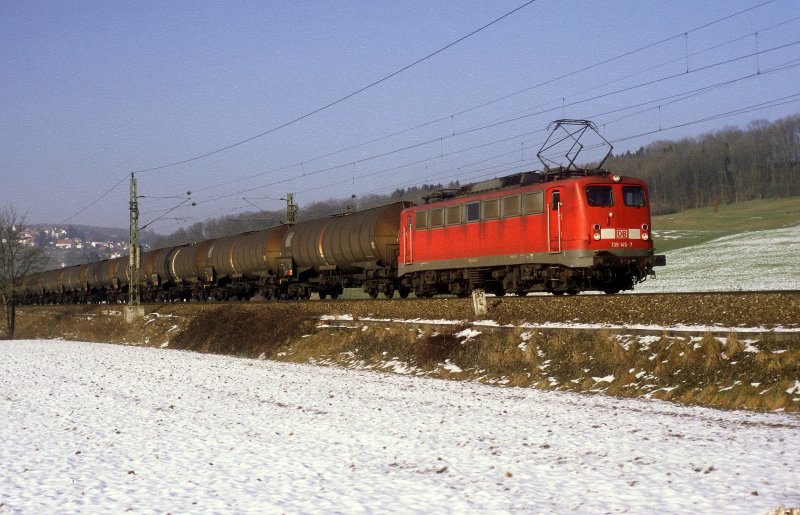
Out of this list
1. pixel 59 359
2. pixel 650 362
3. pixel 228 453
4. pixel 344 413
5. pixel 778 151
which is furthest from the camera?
pixel 778 151

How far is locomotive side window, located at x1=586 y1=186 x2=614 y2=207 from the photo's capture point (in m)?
24.5

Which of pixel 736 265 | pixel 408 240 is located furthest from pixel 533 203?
pixel 736 265

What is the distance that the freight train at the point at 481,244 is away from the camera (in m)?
24.6

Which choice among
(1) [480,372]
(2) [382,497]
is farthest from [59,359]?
(2) [382,497]

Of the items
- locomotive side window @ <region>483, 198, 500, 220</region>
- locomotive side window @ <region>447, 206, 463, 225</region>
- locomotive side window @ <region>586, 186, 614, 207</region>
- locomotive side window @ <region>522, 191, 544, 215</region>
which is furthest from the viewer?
locomotive side window @ <region>447, 206, 463, 225</region>

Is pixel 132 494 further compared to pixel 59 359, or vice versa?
pixel 59 359

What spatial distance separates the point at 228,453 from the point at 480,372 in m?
10.1

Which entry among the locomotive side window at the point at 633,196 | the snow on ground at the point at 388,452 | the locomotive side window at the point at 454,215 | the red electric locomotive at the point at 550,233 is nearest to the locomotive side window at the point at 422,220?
the red electric locomotive at the point at 550,233

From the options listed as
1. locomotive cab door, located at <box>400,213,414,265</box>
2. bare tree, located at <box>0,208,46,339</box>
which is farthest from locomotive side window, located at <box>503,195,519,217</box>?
bare tree, located at <box>0,208,46,339</box>

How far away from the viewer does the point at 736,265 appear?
5809cm

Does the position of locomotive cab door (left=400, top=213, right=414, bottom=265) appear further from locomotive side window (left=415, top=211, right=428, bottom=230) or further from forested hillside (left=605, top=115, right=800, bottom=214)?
forested hillside (left=605, top=115, right=800, bottom=214)

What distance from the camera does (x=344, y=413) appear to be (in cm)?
1647

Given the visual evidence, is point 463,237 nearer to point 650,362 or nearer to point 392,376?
point 392,376

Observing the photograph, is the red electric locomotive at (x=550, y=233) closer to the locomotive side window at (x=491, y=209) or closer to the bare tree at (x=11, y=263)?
the locomotive side window at (x=491, y=209)
